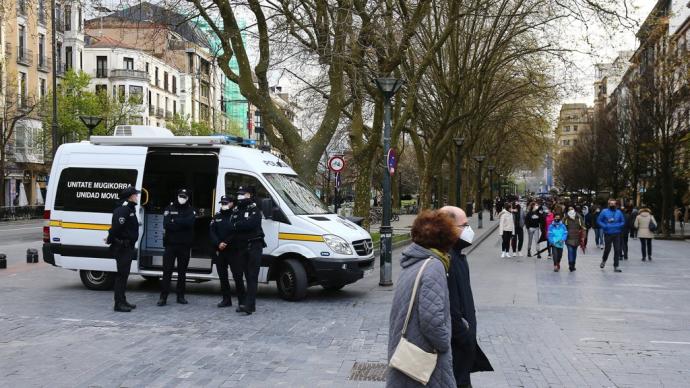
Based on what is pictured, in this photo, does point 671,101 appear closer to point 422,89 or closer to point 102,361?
point 422,89

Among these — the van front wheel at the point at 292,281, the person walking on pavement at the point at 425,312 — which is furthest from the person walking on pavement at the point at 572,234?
the person walking on pavement at the point at 425,312

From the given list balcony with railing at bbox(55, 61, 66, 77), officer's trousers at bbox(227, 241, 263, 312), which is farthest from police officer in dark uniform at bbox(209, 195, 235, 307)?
balcony with railing at bbox(55, 61, 66, 77)

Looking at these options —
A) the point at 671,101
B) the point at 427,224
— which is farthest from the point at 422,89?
the point at 427,224

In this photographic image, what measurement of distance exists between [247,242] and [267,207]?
3.72 feet

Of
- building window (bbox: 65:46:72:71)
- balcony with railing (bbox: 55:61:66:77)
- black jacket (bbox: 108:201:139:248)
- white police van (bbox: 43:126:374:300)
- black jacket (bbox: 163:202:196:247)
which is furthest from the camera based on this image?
building window (bbox: 65:46:72:71)

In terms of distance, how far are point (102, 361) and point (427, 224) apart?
177 inches

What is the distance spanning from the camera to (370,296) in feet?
39.9

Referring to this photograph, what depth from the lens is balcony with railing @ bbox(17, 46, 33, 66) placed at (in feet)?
173

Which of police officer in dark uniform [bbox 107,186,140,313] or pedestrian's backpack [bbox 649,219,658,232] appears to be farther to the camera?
pedestrian's backpack [bbox 649,219,658,232]

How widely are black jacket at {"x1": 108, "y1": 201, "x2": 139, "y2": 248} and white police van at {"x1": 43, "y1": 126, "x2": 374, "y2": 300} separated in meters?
1.73

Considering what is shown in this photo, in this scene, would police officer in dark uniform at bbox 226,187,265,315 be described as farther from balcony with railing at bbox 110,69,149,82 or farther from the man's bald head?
balcony with railing at bbox 110,69,149,82

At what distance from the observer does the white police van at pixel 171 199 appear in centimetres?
1151

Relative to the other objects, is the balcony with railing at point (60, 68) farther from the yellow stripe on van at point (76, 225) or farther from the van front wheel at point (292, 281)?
the van front wheel at point (292, 281)

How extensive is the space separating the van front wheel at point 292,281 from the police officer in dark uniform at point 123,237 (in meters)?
2.37
